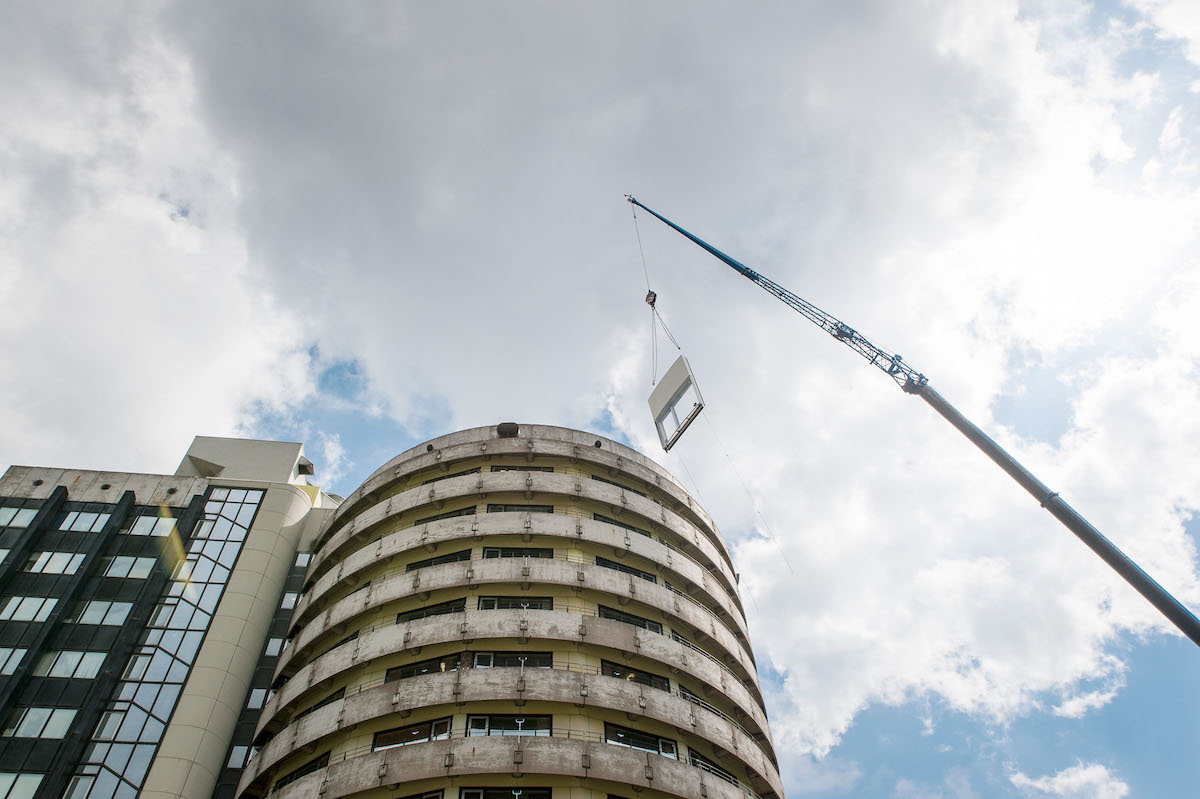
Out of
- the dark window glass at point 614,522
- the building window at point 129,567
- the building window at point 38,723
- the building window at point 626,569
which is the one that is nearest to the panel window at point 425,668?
the building window at point 626,569

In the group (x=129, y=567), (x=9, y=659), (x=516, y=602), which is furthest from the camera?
(x=129, y=567)

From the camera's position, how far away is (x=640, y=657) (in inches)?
1415

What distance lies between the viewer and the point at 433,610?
37625 millimetres

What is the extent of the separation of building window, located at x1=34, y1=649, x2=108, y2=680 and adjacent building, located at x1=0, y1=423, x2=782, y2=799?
96mm

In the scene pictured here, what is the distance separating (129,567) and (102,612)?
345cm

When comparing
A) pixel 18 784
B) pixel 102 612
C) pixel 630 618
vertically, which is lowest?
pixel 18 784

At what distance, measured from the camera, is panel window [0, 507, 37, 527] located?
46188 millimetres

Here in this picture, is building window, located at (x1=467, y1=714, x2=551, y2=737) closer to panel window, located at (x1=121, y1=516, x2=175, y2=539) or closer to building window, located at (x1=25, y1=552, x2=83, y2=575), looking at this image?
panel window, located at (x1=121, y1=516, x2=175, y2=539)

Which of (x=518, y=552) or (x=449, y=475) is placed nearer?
(x=518, y=552)

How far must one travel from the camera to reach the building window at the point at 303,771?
33531 mm

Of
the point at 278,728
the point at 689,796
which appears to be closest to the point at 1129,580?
the point at 689,796

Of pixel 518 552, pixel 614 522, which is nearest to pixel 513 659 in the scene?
pixel 518 552

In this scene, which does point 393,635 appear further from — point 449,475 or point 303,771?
point 449,475

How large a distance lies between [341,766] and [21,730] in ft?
63.2
